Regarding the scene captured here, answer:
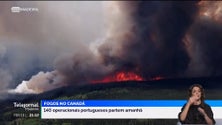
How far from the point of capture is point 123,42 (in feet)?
14.6

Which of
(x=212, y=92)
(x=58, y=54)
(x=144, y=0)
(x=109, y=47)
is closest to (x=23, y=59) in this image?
(x=58, y=54)

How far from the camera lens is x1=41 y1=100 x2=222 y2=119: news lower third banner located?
4461mm

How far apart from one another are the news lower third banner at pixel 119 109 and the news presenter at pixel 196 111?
0.10ft

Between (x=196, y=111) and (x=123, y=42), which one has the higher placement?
(x=123, y=42)

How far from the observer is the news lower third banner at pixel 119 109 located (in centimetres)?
446

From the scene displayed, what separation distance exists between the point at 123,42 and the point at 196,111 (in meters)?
0.69

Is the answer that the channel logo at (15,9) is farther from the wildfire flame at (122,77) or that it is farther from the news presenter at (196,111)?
the news presenter at (196,111)

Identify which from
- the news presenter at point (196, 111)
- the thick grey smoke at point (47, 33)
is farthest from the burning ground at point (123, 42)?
the news presenter at point (196, 111)

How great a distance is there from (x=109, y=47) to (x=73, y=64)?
28 centimetres

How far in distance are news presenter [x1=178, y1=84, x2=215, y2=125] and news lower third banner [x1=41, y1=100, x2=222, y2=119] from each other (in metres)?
0.03

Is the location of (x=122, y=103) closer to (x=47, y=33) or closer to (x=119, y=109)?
(x=119, y=109)

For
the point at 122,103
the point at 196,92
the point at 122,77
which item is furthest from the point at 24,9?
the point at 196,92

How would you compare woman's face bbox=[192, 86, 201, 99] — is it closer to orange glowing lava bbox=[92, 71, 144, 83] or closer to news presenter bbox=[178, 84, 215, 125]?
news presenter bbox=[178, 84, 215, 125]

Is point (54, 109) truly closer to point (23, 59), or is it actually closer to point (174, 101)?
point (23, 59)
